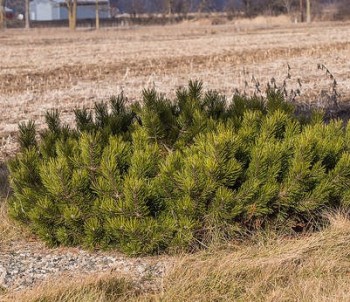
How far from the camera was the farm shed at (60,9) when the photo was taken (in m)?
108

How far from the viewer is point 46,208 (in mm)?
5629

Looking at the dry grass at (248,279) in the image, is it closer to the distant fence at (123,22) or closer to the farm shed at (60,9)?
the distant fence at (123,22)

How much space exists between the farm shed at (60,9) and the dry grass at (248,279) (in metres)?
103

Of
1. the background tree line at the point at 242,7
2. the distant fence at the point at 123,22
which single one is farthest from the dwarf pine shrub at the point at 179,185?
the distant fence at the point at 123,22

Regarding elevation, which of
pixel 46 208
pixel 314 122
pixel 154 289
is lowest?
pixel 154 289

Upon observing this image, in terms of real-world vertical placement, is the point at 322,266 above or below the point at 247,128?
below

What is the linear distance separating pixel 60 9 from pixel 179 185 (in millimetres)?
109911

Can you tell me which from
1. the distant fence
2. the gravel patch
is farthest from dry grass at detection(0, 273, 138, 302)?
the distant fence

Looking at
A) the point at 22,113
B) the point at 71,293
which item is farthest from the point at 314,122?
the point at 22,113

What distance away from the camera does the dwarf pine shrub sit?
5.43 metres

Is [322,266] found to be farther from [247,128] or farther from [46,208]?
[46,208]

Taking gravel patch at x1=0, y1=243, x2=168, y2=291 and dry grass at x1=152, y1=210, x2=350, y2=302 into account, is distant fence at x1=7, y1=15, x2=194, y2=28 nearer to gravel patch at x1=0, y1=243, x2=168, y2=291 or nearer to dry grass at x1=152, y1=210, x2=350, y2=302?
gravel patch at x1=0, y1=243, x2=168, y2=291

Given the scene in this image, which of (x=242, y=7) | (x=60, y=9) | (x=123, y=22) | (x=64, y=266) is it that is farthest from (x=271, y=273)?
(x=60, y=9)

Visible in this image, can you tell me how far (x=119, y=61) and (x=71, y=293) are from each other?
20.6m
